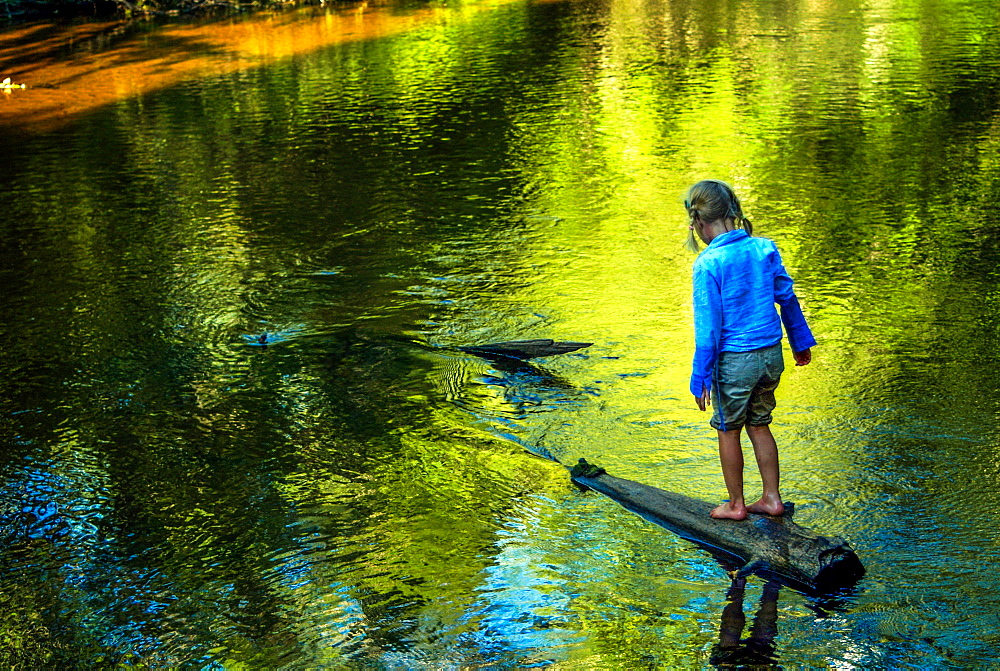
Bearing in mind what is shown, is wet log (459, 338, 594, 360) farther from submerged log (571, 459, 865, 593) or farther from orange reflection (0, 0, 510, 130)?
orange reflection (0, 0, 510, 130)

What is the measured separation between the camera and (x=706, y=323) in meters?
4.11

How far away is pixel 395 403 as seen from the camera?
6.15m

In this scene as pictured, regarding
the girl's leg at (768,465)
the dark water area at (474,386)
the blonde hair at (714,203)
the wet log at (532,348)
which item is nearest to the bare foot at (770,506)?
the girl's leg at (768,465)

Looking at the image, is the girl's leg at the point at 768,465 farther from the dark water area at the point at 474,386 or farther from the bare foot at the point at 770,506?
the dark water area at the point at 474,386

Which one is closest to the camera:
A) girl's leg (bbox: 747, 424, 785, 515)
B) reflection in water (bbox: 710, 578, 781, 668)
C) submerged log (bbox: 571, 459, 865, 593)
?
reflection in water (bbox: 710, 578, 781, 668)

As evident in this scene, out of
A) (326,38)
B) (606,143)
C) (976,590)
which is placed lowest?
(976,590)

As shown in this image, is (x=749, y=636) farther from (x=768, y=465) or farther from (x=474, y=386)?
(x=474, y=386)

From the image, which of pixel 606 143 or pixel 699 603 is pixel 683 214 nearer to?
pixel 606 143

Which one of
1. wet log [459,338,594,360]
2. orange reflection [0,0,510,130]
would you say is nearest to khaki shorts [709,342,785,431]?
wet log [459,338,594,360]

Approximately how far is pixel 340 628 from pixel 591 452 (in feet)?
5.78

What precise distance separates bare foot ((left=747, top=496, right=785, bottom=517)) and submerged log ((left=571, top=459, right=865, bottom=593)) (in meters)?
0.03

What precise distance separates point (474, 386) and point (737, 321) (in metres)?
2.46

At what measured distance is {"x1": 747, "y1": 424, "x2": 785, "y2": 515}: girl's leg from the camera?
4.22 m

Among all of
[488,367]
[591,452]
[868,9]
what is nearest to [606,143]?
[488,367]
